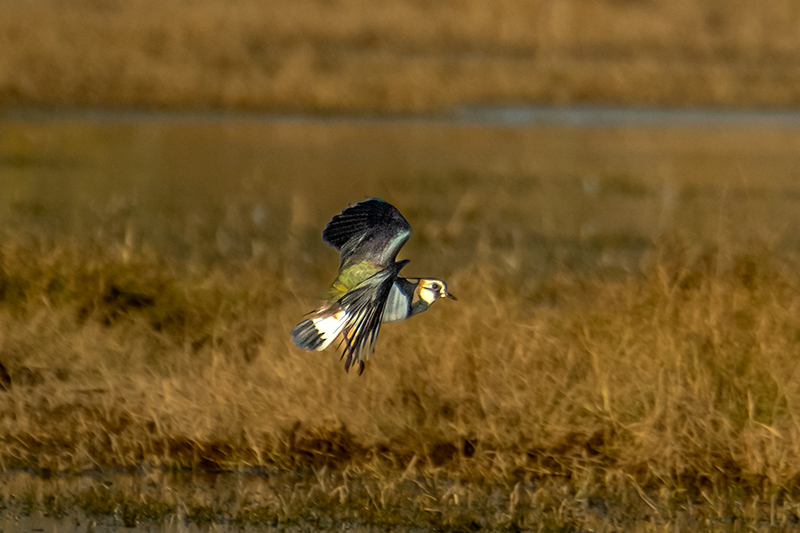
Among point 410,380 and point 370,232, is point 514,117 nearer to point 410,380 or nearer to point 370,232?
point 410,380

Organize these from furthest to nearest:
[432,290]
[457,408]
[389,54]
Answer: [389,54]
[457,408]
[432,290]

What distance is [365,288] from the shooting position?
3.14 meters

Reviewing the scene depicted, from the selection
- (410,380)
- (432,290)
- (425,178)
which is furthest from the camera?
(425,178)

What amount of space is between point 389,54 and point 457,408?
22.1m

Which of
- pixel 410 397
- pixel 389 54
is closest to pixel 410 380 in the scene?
pixel 410 397

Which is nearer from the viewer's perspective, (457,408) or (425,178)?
(457,408)

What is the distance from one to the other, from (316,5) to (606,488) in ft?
89.3

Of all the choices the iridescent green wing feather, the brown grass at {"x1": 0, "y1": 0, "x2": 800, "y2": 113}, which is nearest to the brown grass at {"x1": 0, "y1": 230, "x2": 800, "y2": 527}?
the iridescent green wing feather

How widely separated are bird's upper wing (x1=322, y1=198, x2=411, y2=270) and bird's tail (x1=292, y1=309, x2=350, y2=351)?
0.19 m

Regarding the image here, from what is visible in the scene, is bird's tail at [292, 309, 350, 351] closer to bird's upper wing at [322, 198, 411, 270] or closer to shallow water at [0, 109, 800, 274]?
bird's upper wing at [322, 198, 411, 270]

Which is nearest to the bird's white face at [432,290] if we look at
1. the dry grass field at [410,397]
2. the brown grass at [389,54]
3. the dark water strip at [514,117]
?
the dry grass field at [410,397]

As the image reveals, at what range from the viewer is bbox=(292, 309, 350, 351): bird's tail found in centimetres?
305

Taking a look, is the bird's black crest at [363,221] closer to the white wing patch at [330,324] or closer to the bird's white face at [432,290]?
the bird's white face at [432,290]

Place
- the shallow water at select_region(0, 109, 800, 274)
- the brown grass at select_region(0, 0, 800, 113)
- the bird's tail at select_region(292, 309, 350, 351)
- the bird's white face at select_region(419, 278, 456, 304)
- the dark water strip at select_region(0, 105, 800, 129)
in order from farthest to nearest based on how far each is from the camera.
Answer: the brown grass at select_region(0, 0, 800, 113)
the dark water strip at select_region(0, 105, 800, 129)
the shallow water at select_region(0, 109, 800, 274)
the bird's white face at select_region(419, 278, 456, 304)
the bird's tail at select_region(292, 309, 350, 351)
